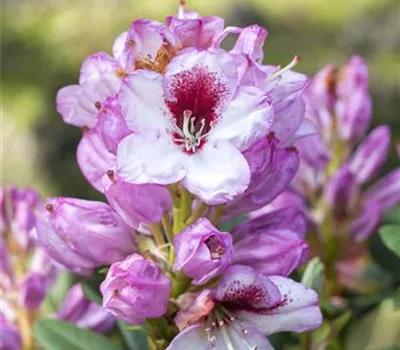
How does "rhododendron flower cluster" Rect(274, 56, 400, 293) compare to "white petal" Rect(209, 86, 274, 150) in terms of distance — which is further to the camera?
"rhododendron flower cluster" Rect(274, 56, 400, 293)

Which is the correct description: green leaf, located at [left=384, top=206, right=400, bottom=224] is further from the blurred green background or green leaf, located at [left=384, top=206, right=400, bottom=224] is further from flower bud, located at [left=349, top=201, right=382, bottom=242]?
the blurred green background

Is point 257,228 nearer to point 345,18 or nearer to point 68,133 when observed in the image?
point 68,133

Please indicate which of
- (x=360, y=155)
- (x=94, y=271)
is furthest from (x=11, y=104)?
(x=94, y=271)

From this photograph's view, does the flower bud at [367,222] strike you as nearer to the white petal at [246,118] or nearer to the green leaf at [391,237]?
the green leaf at [391,237]

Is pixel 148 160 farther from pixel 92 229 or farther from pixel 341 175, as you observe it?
pixel 341 175

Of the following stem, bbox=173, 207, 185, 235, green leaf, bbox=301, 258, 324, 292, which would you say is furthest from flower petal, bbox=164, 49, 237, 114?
green leaf, bbox=301, 258, 324, 292

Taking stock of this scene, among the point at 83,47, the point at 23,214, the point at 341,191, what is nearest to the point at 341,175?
the point at 341,191
